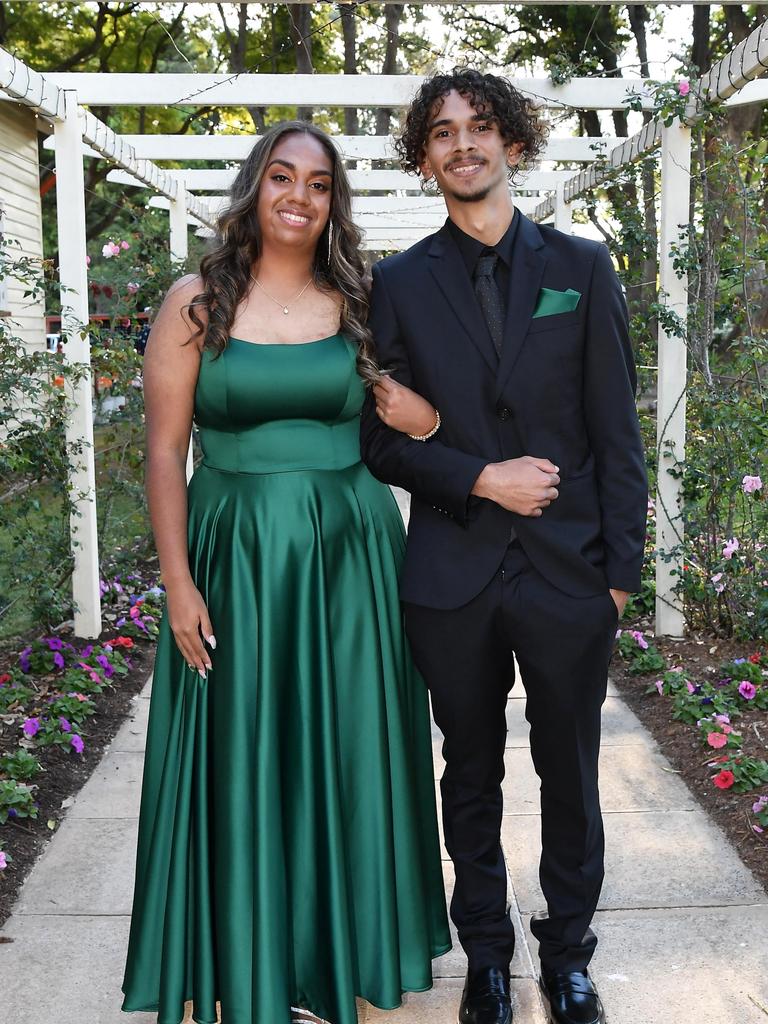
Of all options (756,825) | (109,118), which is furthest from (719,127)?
(109,118)

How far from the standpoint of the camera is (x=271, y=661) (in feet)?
8.51

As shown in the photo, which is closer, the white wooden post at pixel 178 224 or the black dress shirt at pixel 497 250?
the black dress shirt at pixel 497 250

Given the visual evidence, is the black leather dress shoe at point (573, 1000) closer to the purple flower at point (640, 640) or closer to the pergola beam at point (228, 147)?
the purple flower at point (640, 640)

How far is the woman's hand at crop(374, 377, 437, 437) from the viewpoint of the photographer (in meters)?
2.46

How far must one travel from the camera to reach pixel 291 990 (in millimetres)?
2609

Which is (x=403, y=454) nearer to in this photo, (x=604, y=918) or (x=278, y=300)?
(x=278, y=300)

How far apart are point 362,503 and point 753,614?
11.0 ft

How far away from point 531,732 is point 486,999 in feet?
2.15

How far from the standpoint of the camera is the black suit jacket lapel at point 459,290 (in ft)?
8.02

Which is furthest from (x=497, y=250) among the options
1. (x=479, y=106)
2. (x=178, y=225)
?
(x=178, y=225)

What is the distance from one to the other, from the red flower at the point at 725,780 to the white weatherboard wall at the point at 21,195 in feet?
27.2

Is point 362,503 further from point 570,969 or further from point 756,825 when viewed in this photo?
point 756,825

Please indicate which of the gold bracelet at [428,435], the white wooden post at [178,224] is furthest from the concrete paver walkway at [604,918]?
the white wooden post at [178,224]

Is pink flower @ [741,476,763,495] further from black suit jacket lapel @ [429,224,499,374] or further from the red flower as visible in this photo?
black suit jacket lapel @ [429,224,499,374]
